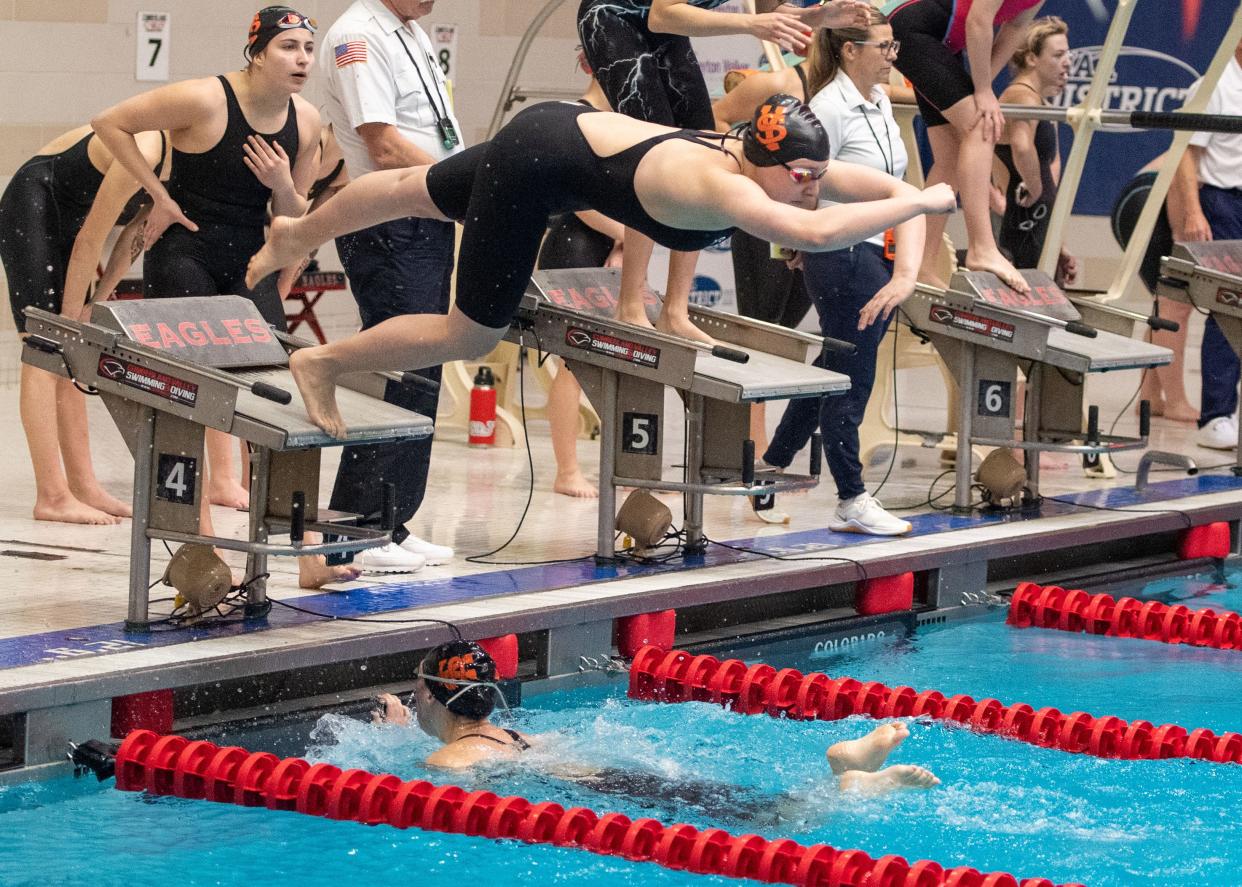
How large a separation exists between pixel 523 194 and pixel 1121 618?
274 cm

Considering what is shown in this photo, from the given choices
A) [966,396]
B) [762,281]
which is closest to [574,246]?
[762,281]

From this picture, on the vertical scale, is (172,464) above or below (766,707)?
above

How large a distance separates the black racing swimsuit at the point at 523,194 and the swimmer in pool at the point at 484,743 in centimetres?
94

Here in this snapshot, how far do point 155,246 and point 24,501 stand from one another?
1.24 m

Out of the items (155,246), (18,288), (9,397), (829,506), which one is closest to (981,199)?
(829,506)

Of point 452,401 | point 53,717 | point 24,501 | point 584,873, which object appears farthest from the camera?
point 452,401

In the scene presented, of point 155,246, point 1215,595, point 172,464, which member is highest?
point 155,246

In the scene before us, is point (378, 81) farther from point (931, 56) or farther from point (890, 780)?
point (890, 780)

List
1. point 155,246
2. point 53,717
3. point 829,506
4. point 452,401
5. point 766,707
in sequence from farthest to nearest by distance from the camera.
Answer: point 452,401, point 829,506, point 155,246, point 766,707, point 53,717

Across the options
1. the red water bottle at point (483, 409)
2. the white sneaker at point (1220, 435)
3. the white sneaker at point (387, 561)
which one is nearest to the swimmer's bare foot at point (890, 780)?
the white sneaker at point (387, 561)

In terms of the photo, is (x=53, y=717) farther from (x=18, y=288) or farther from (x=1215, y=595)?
(x=1215, y=595)

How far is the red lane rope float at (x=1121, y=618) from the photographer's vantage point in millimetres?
6020

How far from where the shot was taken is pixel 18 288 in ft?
19.8

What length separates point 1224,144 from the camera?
8.92 metres
